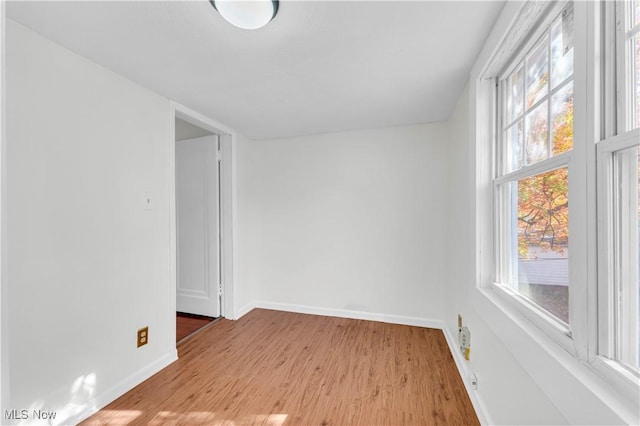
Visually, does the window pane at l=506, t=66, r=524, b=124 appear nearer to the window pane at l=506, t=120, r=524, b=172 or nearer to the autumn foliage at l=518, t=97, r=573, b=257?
the window pane at l=506, t=120, r=524, b=172

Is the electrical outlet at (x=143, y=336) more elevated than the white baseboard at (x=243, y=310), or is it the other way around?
the electrical outlet at (x=143, y=336)

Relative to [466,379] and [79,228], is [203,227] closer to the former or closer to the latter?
[79,228]

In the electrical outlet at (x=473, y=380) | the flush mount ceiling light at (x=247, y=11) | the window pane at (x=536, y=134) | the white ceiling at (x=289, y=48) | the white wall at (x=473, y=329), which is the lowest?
the electrical outlet at (x=473, y=380)

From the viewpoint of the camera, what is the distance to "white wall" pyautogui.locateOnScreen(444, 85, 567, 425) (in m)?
1.00

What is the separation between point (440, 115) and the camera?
2.47 meters

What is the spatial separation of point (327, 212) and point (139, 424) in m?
2.34

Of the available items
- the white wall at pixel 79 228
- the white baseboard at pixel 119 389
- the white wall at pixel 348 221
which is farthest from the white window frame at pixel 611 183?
the white baseboard at pixel 119 389

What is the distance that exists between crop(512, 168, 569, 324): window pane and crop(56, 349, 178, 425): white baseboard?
2.53 meters

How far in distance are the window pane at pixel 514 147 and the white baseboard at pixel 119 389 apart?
2815 millimetres

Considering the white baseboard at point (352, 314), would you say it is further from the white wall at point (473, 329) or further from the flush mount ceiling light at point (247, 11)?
the flush mount ceiling light at point (247, 11)

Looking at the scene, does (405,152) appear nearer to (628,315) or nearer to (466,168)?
(466,168)

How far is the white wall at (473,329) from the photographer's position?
3.28 feet

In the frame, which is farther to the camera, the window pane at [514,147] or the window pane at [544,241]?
the window pane at [514,147]

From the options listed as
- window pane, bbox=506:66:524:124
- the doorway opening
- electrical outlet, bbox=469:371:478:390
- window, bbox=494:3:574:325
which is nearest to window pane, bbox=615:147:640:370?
window, bbox=494:3:574:325
